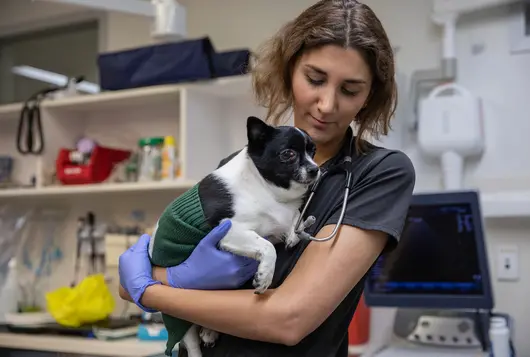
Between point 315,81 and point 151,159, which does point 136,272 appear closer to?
point 315,81

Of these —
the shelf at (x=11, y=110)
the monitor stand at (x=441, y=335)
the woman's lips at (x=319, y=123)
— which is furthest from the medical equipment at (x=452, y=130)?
the shelf at (x=11, y=110)

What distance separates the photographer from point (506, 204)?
236cm

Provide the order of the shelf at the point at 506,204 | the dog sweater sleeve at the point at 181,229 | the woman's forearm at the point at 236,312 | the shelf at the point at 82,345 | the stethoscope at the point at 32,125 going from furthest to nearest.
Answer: the stethoscope at the point at 32,125
the shelf at the point at 82,345
the shelf at the point at 506,204
the dog sweater sleeve at the point at 181,229
the woman's forearm at the point at 236,312

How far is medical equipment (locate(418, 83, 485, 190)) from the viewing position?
7.86 feet

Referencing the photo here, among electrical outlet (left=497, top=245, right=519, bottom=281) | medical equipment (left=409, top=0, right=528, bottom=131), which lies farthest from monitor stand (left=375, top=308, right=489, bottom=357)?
medical equipment (left=409, top=0, right=528, bottom=131)

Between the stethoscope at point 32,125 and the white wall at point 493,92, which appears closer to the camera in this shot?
the white wall at point 493,92

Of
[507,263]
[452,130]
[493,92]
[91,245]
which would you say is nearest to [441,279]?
[507,263]

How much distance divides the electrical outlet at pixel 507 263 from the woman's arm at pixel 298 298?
57.2 inches

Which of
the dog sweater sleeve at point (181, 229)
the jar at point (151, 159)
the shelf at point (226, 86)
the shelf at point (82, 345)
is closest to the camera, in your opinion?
the dog sweater sleeve at point (181, 229)

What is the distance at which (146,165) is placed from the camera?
9.34 feet

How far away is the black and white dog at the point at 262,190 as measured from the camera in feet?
3.73

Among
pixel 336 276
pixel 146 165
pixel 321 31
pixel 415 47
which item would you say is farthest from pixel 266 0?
pixel 336 276

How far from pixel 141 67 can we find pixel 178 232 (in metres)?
1.73

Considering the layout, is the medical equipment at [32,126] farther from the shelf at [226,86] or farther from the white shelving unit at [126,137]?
the shelf at [226,86]
